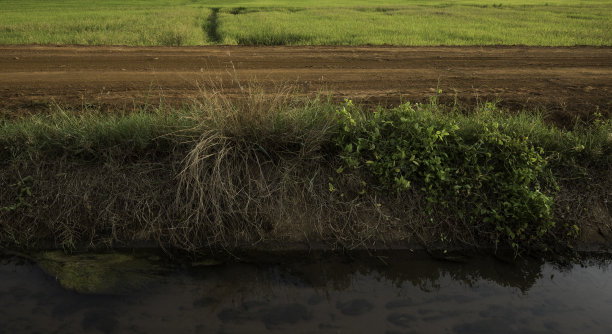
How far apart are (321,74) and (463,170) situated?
4322 millimetres

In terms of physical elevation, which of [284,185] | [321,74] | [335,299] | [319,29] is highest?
[319,29]

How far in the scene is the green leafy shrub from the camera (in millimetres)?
3896

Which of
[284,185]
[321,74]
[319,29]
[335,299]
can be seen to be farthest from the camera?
[319,29]

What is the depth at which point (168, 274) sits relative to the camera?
361 cm

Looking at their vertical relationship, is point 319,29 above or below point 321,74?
above

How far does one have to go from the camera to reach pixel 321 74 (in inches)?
308

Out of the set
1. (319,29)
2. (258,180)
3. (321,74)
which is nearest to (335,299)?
(258,180)

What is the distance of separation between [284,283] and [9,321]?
1987 millimetres

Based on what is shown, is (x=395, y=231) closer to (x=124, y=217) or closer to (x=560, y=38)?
(x=124, y=217)

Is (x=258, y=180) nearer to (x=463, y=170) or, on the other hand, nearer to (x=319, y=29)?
(x=463, y=170)

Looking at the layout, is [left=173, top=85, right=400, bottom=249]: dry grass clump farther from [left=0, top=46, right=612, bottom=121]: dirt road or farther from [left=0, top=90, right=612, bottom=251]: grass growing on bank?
[left=0, top=46, right=612, bottom=121]: dirt road

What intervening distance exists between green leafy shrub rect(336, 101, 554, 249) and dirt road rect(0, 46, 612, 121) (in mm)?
1777

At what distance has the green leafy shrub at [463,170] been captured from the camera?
3.90 m

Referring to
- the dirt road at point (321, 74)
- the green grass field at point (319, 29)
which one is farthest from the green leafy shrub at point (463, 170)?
the green grass field at point (319, 29)
